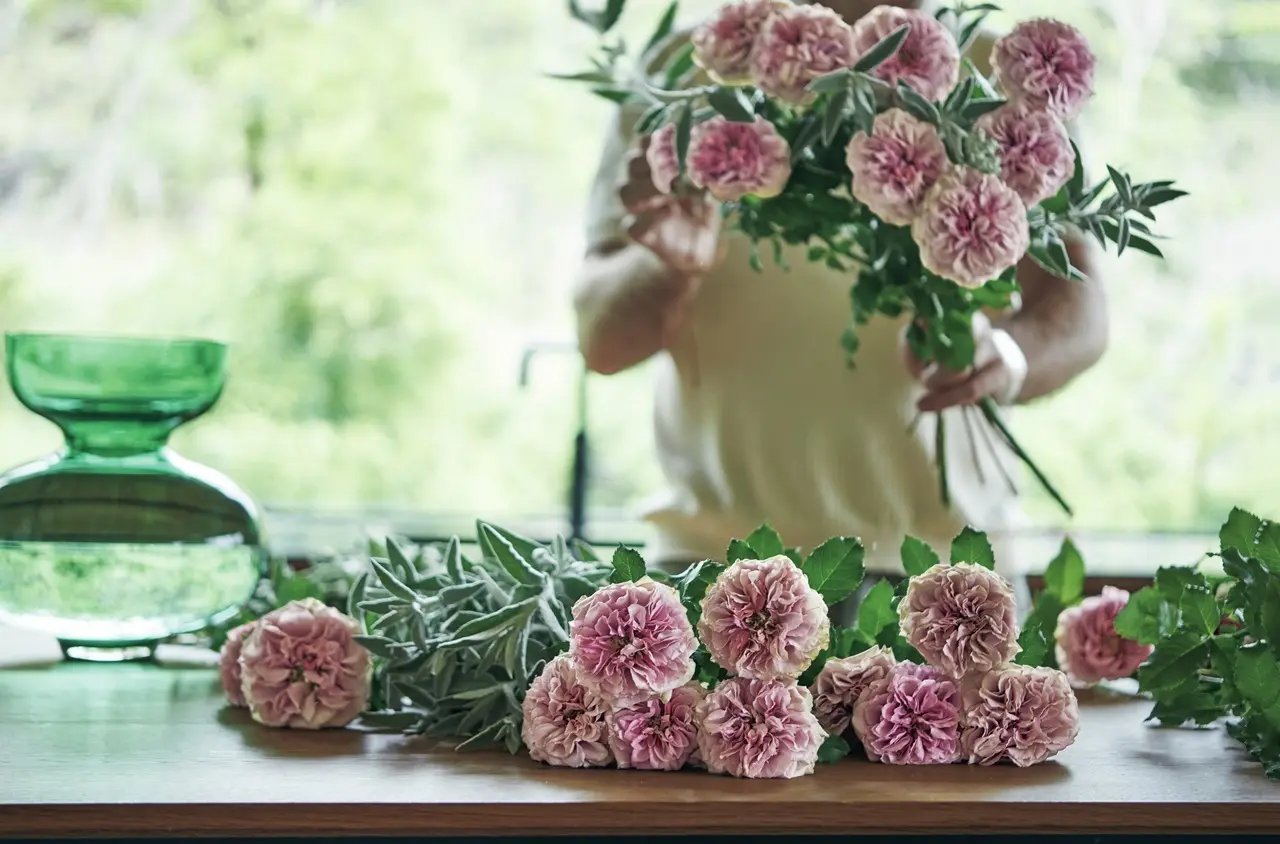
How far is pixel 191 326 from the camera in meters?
7.34

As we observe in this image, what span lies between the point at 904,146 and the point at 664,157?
0.22 meters

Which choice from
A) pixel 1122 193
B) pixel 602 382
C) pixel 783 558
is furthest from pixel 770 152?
pixel 602 382

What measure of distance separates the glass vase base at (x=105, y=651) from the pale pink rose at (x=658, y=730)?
610mm

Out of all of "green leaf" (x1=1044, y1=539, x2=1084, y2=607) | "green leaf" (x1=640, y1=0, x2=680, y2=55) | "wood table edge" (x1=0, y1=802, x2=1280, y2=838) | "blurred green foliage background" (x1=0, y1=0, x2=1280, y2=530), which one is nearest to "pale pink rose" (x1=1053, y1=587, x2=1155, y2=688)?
"green leaf" (x1=1044, y1=539, x2=1084, y2=607)

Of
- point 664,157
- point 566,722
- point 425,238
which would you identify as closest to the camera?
point 566,722

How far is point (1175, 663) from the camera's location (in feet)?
3.22

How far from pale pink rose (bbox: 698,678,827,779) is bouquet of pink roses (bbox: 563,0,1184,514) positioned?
14.1 inches

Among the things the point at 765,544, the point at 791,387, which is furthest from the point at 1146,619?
the point at 791,387

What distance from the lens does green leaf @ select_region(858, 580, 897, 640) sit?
0.95m

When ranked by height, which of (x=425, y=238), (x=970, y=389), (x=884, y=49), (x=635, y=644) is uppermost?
(x=425, y=238)

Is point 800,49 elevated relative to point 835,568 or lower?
elevated

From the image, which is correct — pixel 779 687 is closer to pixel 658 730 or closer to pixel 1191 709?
pixel 658 730

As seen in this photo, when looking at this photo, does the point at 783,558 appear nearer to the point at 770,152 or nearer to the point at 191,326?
the point at 770,152

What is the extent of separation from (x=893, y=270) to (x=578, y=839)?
0.58 m
